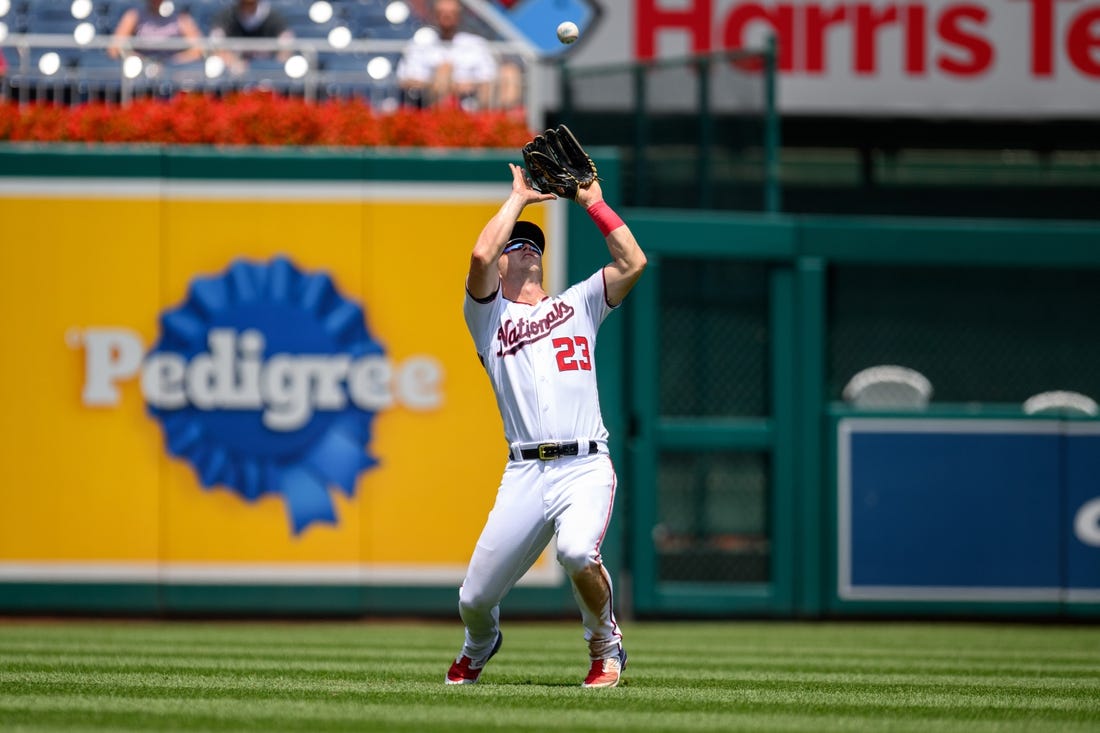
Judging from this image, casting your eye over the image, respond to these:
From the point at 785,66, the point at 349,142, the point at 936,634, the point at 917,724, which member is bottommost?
the point at 936,634

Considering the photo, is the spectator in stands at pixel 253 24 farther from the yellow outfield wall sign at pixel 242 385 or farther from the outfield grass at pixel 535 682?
the outfield grass at pixel 535 682

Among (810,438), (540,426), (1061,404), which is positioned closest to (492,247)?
(540,426)

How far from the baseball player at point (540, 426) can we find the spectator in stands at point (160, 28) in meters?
6.41

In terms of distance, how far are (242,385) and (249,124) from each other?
1863mm

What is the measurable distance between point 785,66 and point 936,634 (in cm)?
676

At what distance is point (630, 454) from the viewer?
10.9m

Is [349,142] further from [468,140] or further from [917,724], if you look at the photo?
[917,724]

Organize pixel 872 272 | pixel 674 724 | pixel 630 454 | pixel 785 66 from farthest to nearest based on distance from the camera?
pixel 785 66
pixel 872 272
pixel 630 454
pixel 674 724

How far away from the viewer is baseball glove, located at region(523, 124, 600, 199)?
622 cm

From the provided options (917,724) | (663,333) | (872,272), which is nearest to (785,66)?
(872,272)

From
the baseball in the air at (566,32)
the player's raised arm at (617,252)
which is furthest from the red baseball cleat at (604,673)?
the baseball in the air at (566,32)

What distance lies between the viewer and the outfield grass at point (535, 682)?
486 cm

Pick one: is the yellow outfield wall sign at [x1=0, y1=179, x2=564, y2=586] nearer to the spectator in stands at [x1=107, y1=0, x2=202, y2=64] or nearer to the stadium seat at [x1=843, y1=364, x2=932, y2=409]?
the spectator in stands at [x1=107, y1=0, x2=202, y2=64]

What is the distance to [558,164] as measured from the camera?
20.5 ft
